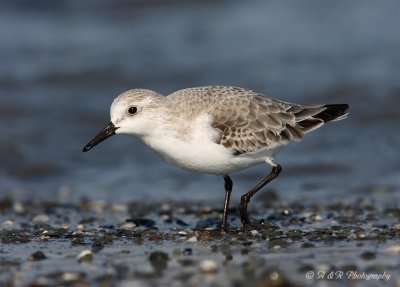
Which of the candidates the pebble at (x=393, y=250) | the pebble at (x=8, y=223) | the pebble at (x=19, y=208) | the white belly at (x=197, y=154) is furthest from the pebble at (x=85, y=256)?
the pebble at (x=19, y=208)

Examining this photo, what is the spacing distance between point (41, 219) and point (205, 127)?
2.90 metres

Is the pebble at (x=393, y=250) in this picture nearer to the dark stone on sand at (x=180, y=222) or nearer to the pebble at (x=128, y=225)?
the dark stone on sand at (x=180, y=222)

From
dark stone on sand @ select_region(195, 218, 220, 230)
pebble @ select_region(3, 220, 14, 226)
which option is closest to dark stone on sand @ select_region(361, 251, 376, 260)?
dark stone on sand @ select_region(195, 218, 220, 230)

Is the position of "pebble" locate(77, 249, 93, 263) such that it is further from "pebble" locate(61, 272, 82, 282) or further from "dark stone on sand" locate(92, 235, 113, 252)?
"pebble" locate(61, 272, 82, 282)

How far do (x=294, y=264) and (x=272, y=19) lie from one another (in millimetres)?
14213

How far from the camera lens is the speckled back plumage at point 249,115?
808cm

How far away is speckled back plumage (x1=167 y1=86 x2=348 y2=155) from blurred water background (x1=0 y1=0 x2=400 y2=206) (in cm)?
212

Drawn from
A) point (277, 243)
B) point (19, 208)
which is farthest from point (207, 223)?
point (19, 208)

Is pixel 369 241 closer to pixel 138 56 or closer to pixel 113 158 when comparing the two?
→ pixel 113 158

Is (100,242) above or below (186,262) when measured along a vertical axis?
above

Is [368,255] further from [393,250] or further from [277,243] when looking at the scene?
[277,243]

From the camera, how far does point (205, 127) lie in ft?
26.1

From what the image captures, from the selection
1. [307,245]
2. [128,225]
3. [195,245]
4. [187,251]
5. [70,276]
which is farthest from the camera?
[128,225]

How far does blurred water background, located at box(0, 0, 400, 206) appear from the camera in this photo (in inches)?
470
